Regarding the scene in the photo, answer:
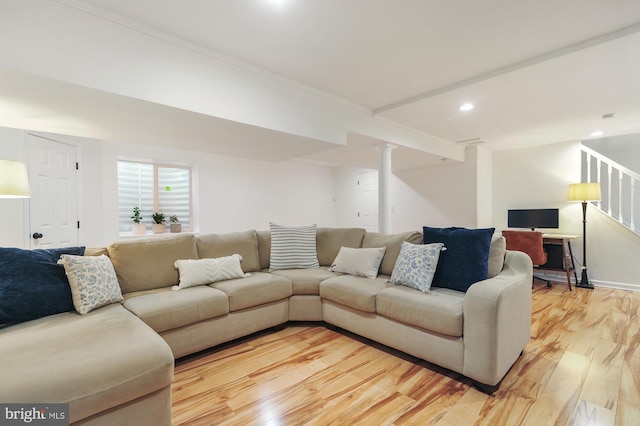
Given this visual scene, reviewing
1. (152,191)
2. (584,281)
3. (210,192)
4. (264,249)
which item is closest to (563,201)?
(584,281)

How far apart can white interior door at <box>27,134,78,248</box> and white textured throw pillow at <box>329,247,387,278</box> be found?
10.3ft

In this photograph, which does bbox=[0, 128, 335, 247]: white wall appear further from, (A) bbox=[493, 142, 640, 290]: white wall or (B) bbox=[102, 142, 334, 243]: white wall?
(A) bbox=[493, 142, 640, 290]: white wall

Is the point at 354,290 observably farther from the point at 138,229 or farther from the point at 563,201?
the point at 563,201

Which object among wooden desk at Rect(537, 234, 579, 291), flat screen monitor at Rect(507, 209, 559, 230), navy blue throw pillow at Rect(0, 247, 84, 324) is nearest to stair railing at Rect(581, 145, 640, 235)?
flat screen monitor at Rect(507, 209, 559, 230)

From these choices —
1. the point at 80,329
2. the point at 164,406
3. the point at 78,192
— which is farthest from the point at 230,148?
the point at 164,406

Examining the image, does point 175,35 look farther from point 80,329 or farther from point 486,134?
point 486,134

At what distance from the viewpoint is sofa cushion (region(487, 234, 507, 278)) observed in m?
2.24

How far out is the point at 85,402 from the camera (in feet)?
3.75

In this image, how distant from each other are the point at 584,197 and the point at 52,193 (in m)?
6.90

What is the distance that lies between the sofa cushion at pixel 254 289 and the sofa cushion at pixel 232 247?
0.23 metres

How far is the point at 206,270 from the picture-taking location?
2609mm

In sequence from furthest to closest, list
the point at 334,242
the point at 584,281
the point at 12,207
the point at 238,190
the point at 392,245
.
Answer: the point at 238,190 → the point at 584,281 → the point at 334,242 → the point at 392,245 → the point at 12,207

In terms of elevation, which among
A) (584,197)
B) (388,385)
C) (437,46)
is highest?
(437,46)

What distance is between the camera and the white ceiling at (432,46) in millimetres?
1835
